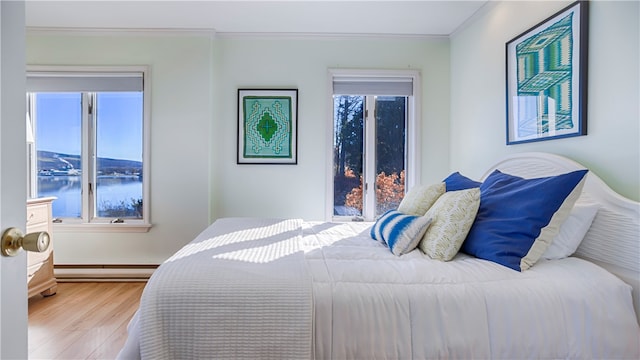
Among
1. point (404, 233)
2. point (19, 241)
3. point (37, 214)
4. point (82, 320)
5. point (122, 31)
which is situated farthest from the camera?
point (122, 31)

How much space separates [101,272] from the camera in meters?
3.22

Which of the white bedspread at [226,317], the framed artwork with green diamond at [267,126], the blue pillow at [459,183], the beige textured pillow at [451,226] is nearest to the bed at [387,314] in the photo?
the white bedspread at [226,317]

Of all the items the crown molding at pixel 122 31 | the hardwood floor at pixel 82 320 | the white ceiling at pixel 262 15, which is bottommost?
the hardwood floor at pixel 82 320

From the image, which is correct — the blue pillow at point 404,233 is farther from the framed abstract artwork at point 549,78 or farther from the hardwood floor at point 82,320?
the hardwood floor at point 82,320

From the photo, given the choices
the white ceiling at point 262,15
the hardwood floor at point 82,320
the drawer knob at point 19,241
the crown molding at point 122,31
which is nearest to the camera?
the drawer knob at point 19,241

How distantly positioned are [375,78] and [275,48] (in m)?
1.05

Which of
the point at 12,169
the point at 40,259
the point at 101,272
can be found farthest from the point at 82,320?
the point at 12,169

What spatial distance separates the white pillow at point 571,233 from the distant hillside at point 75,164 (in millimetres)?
3435

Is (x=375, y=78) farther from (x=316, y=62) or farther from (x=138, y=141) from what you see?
(x=138, y=141)

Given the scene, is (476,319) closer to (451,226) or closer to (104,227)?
(451,226)

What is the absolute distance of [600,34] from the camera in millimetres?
1659

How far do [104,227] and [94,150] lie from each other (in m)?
0.78

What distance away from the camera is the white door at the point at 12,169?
61 centimetres

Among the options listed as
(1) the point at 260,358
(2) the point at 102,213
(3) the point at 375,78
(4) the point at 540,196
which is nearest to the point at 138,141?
(2) the point at 102,213
